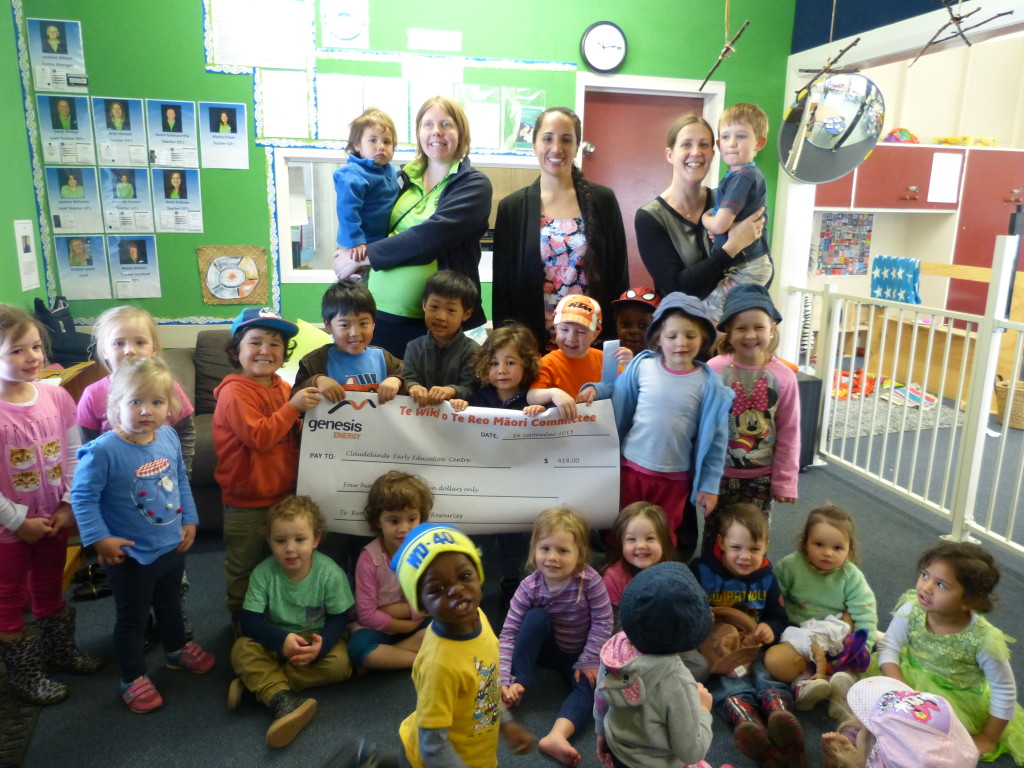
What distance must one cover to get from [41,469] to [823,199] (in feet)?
19.3

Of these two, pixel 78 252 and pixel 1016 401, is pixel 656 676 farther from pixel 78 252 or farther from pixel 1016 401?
pixel 1016 401

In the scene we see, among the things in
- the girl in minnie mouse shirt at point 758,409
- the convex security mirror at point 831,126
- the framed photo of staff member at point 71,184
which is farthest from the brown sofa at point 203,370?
the convex security mirror at point 831,126

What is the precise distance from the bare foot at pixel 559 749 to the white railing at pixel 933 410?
7.15ft

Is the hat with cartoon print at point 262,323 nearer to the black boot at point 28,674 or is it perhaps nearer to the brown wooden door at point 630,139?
the black boot at point 28,674

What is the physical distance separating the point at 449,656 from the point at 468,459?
3.46 ft

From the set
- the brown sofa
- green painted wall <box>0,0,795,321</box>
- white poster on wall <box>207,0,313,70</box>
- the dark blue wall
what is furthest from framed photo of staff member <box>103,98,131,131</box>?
the dark blue wall

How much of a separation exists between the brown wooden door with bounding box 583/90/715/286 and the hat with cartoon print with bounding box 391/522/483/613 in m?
3.74

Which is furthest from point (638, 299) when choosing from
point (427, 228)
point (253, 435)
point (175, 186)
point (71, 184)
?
point (71, 184)

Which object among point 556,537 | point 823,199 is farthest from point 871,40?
point 556,537

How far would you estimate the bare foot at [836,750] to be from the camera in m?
1.89

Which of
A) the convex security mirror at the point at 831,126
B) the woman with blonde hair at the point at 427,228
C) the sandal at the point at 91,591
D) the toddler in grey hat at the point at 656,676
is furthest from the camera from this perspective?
the convex security mirror at the point at 831,126

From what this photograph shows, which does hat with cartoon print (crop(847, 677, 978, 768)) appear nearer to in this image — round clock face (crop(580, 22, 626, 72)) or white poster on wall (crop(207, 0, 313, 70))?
round clock face (crop(580, 22, 626, 72))

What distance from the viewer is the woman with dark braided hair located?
2695mm

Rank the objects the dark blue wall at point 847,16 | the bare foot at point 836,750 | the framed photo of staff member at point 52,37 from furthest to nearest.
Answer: the dark blue wall at point 847,16 < the framed photo of staff member at point 52,37 < the bare foot at point 836,750
